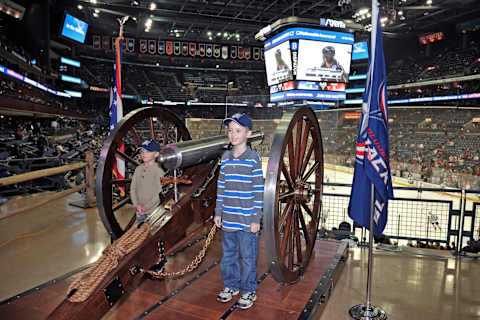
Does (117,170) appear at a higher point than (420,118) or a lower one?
lower

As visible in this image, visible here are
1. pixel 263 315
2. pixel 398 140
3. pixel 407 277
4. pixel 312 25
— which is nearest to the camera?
pixel 263 315

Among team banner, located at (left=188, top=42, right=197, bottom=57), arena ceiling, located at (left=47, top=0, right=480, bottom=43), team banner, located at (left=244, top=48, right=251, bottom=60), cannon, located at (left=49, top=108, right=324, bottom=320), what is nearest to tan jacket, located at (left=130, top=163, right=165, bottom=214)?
cannon, located at (left=49, top=108, right=324, bottom=320)

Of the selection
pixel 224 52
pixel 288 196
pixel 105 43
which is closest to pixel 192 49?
pixel 224 52

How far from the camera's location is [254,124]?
5.61 meters

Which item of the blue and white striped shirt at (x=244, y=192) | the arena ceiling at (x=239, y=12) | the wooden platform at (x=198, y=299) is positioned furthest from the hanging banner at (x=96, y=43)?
the blue and white striped shirt at (x=244, y=192)

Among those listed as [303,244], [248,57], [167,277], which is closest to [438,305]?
[303,244]

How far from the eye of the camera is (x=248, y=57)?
22188 mm

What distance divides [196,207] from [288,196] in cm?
86

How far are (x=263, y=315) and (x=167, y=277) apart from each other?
0.94m

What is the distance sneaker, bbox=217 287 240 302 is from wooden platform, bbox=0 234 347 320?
0.12 ft

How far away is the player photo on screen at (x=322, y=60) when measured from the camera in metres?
9.75

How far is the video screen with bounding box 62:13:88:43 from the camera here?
19938mm

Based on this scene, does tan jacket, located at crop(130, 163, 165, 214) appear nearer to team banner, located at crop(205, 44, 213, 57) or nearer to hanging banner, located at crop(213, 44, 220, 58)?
team banner, located at crop(205, 44, 213, 57)

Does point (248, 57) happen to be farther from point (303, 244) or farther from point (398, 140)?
point (303, 244)
